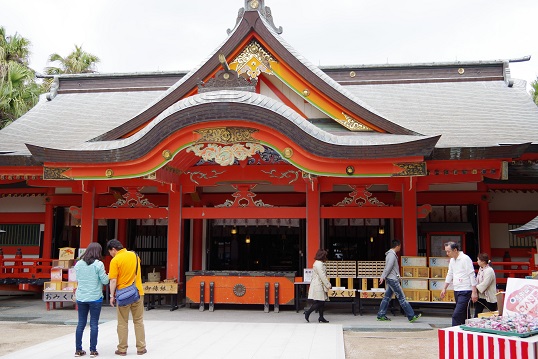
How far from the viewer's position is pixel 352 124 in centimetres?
1139

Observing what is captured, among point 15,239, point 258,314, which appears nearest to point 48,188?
point 15,239

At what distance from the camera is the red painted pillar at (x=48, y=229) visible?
14866 mm

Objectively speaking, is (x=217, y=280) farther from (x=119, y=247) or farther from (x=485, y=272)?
(x=485, y=272)

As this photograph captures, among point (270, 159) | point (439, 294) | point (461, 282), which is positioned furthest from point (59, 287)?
point (461, 282)

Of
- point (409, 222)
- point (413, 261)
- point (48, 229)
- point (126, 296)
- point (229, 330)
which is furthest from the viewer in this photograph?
point (48, 229)

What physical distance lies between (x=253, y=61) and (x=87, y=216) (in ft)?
17.7

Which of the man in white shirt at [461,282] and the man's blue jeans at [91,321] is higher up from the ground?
the man in white shirt at [461,282]

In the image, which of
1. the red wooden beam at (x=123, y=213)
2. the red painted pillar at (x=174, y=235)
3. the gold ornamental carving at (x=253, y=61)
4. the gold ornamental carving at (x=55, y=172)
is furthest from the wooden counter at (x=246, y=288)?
the gold ornamental carving at (x=253, y=61)

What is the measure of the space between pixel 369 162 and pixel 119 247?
18.0 feet

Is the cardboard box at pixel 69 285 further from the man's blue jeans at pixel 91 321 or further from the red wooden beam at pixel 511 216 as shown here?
the red wooden beam at pixel 511 216

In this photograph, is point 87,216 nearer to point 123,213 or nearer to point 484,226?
point 123,213

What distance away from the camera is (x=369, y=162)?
10500 mm

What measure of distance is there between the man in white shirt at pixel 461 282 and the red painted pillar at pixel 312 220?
3918 millimetres

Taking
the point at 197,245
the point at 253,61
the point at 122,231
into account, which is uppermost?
the point at 253,61
